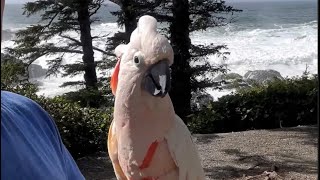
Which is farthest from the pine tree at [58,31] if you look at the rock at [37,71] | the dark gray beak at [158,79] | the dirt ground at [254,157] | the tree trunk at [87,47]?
the dark gray beak at [158,79]

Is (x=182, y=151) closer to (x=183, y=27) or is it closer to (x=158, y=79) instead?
(x=158, y=79)

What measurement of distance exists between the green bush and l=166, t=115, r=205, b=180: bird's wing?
292 cm

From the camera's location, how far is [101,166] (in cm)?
494

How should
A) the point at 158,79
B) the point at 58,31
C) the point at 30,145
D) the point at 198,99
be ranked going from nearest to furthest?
the point at 30,145 < the point at 158,79 < the point at 198,99 < the point at 58,31

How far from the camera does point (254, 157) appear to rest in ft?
16.4

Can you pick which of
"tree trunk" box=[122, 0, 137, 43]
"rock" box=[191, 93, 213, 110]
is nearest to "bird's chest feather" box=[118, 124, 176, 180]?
"tree trunk" box=[122, 0, 137, 43]

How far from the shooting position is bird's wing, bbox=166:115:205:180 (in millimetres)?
2033

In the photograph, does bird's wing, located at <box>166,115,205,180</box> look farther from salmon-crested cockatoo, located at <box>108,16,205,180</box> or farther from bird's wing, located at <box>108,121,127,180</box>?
bird's wing, located at <box>108,121,127,180</box>

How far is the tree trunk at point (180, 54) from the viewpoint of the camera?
758 centimetres

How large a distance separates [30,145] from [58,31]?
28.6 feet

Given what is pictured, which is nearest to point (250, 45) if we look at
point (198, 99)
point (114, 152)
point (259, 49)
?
point (259, 49)

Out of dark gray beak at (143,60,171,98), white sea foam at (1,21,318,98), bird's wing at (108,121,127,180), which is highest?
dark gray beak at (143,60,171,98)

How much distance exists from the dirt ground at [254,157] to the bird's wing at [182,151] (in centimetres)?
230

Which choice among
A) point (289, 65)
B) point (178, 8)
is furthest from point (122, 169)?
point (289, 65)
